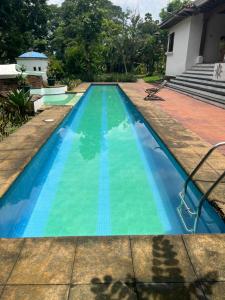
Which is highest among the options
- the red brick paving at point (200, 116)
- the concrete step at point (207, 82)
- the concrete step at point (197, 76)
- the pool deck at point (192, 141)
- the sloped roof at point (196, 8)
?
the sloped roof at point (196, 8)

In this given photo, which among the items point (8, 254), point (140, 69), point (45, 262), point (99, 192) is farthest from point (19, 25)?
point (45, 262)

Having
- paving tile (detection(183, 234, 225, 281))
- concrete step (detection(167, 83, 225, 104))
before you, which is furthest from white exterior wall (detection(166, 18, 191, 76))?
paving tile (detection(183, 234, 225, 281))

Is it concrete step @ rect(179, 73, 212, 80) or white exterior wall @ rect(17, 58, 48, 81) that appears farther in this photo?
white exterior wall @ rect(17, 58, 48, 81)

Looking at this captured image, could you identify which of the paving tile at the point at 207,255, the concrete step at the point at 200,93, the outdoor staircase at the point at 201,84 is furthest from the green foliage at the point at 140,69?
the paving tile at the point at 207,255

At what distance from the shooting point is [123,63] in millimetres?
31375

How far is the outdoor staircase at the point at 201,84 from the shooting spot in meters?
12.9

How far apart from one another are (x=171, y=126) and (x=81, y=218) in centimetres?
491

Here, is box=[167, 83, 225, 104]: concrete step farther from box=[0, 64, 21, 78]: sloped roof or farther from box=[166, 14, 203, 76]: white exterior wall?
box=[0, 64, 21, 78]: sloped roof

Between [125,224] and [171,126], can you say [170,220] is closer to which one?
[125,224]

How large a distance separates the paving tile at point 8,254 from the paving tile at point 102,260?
66cm

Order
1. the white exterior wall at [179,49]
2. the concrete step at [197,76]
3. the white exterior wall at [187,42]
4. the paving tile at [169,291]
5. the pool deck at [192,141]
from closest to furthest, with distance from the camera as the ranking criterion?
the paving tile at [169,291]
the pool deck at [192,141]
the concrete step at [197,76]
the white exterior wall at [187,42]
the white exterior wall at [179,49]

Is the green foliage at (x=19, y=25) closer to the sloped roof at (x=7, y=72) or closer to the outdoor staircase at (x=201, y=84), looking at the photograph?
the outdoor staircase at (x=201, y=84)

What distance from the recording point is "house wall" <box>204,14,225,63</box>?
19.0 metres

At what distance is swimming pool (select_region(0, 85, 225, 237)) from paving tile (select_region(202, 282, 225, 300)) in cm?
131
